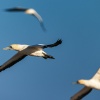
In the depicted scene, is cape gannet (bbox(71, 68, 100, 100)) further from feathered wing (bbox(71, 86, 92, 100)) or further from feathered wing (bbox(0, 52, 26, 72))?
feathered wing (bbox(0, 52, 26, 72))

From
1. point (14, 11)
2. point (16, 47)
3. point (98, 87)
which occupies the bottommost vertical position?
point (98, 87)

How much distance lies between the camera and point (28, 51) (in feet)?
76.8

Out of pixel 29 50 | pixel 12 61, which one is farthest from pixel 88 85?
pixel 12 61

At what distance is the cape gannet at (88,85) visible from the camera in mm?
21033

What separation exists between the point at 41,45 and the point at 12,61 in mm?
3818

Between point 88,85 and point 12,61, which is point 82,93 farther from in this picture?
point 12,61

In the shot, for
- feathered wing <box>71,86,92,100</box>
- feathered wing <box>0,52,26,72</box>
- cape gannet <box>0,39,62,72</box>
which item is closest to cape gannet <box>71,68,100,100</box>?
feathered wing <box>71,86,92,100</box>

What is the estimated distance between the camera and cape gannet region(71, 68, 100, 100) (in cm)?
2103

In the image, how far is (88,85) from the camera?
71.4 feet

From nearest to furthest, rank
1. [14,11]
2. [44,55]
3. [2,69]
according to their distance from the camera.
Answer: [14,11], [44,55], [2,69]

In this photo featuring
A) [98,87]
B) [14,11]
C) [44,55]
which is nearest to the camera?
[14,11]

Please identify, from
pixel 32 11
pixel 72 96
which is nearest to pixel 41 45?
pixel 72 96

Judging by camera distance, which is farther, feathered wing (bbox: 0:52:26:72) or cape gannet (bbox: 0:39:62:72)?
feathered wing (bbox: 0:52:26:72)

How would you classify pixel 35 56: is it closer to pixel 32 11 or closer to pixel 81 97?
pixel 81 97
